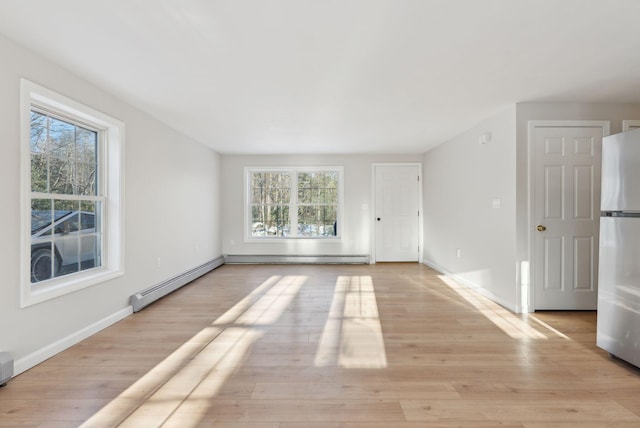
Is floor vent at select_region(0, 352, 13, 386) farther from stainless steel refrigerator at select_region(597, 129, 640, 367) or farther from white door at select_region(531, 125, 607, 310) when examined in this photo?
white door at select_region(531, 125, 607, 310)

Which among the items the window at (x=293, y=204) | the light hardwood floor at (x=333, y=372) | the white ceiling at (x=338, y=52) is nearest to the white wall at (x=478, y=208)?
the white ceiling at (x=338, y=52)

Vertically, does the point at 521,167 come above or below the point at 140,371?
above

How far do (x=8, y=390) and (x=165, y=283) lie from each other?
215cm

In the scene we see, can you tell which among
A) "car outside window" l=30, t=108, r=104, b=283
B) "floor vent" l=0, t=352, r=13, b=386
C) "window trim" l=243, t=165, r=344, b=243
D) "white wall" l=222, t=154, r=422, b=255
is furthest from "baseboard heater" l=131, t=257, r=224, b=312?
"floor vent" l=0, t=352, r=13, b=386

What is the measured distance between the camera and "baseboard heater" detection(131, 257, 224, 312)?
3.47 metres

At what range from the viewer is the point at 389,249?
6.48 meters

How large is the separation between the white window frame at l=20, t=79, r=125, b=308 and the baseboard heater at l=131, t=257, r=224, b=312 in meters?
0.43

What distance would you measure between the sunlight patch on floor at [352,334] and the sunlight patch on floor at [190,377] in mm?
628

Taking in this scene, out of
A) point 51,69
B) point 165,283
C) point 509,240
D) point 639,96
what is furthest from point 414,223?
point 51,69

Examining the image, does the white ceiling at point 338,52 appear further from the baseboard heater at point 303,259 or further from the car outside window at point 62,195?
the baseboard heater at point 303,259

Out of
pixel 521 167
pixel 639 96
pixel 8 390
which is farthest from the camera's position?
pixel 521 167

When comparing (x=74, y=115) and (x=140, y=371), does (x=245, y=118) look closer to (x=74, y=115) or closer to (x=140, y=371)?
(x=74, y=115)

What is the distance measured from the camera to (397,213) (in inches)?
255

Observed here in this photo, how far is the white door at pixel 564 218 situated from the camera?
344 cm
